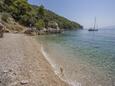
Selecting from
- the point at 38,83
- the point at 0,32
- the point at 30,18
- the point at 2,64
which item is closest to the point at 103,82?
the point at 38,83

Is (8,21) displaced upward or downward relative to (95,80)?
upward

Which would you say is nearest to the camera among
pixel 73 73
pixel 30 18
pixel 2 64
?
pixel 2 64

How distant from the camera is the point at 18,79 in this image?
6.28 metres

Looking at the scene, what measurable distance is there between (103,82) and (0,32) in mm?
15999

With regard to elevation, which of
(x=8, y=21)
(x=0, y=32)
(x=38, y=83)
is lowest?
(x=38, y=83)

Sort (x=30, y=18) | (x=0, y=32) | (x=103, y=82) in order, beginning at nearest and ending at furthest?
(x=103, y=82), (x=0, y=32), (x=30, y=18)

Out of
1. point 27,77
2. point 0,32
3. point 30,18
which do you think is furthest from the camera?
point 30,18

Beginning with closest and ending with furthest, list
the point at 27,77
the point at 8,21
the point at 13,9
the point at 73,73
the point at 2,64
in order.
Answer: the point at 27,77, the point at 2,64, the point at 73,73, the point at 8,21, the point at 13,9

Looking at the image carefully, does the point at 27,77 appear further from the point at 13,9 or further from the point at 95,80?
the point at 13,9

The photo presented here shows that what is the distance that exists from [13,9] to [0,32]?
36773 millimetres

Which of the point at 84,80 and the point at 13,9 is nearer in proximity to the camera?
the point at 84,80

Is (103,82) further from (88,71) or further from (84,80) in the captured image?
(88,71)

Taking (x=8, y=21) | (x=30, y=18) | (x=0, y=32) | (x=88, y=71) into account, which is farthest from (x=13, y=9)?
(x=88, y=71)

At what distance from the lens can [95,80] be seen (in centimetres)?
894
